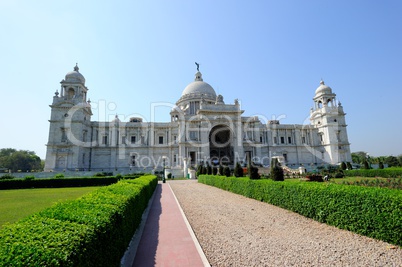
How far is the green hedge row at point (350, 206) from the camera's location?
6375 mm

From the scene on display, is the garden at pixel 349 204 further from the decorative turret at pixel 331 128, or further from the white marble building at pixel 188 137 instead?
the decorative turret at pixel 331 128

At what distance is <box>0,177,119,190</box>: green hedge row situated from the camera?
82.5ft

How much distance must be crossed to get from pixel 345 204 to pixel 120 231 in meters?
7.41

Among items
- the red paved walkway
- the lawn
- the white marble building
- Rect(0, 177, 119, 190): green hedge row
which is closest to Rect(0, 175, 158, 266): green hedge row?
the red paved walkway

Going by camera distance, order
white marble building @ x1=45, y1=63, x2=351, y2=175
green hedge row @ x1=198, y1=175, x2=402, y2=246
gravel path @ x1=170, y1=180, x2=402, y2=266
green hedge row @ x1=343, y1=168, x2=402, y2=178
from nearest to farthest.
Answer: gravel path @ x1=170, y1=180, x2=402, y2=266 < green hedge row @ x1=198, y1=175, x2=402, y2=246 < green hedge row @ x1=343, y1=168, x2=402, y2=178 < white marble building @ x1=45, y1=63, x2=351, y2=175

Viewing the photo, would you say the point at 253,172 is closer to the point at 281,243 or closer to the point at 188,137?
the point at 281,243

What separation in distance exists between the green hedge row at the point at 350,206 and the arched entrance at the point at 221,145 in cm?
3563

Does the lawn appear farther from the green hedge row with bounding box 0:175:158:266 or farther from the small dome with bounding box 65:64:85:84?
the small dome with bounding box 65:64:85:84

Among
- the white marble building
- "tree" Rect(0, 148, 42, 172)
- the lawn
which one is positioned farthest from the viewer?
"tree" Rect(0, 148, 42, 172)

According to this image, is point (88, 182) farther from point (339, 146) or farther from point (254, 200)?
point (339, 146)

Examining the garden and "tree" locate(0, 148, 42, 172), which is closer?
the garden

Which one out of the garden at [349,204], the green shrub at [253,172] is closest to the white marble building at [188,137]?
the green shrub at [253,172]

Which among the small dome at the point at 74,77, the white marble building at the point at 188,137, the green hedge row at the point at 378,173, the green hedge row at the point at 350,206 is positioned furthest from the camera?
the small dome at the point at 74,77

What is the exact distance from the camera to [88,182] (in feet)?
89.6
